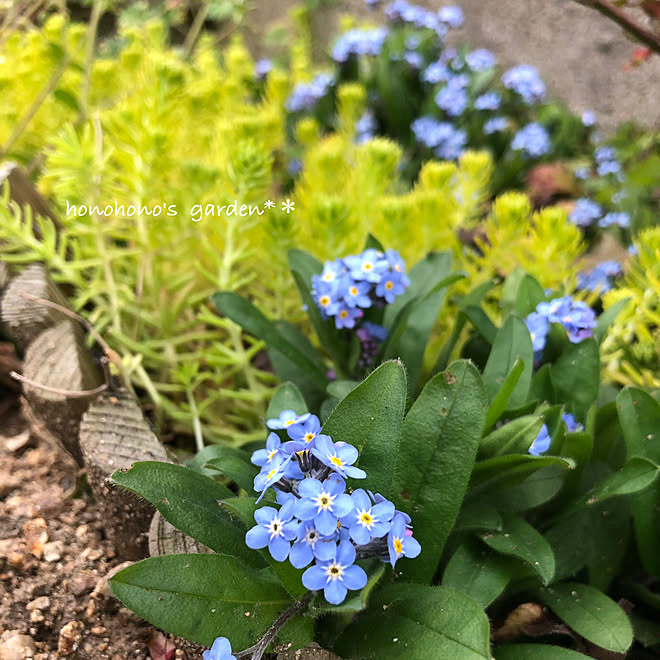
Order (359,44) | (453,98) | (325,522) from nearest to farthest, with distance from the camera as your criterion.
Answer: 1. (325,522)
2. (453,98)
3. (359,44)

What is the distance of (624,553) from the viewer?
1424mm

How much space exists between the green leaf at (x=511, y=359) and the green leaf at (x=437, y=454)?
271 mm

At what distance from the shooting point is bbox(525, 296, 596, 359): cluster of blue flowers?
1439 mm

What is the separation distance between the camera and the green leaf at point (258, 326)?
1.51 m

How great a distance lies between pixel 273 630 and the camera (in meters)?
0.98

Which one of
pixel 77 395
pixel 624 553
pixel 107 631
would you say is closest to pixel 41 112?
pixel 77 395

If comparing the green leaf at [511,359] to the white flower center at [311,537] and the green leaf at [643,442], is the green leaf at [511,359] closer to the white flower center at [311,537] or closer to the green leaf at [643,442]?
the green leaf at [643,442]

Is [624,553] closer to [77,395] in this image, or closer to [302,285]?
[302,285]

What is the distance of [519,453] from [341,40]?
3.01m

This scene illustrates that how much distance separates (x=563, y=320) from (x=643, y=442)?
1.00 ft

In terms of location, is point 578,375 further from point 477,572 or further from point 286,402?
point 286,402

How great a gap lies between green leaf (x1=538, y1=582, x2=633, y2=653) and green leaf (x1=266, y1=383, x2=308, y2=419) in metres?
0.62

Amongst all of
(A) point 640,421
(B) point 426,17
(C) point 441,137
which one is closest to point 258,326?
(A) point 640,421

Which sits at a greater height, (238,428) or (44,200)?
(44,200)
